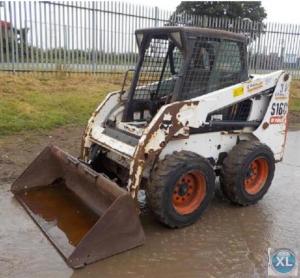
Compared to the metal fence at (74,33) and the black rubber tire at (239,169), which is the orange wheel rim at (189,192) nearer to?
the black rubber tire at (239,169)

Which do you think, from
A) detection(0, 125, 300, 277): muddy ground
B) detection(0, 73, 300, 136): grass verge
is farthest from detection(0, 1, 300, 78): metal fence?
detection(0, 125, 300, 277): muddy ground

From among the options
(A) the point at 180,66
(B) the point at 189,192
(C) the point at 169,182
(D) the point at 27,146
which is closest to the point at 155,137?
(C) the point at 169,182

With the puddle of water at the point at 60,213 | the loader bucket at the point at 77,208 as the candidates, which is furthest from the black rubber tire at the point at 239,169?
the puddle of water at the point at 60,213

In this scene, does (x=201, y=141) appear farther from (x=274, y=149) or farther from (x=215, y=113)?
(x=274, y=149)

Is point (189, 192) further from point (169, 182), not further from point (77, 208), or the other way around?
point (77, 208)

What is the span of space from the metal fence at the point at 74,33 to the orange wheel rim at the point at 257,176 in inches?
295

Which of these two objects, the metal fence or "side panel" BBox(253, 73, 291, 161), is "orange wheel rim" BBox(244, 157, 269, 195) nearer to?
"side panel" BBox(253, 73, 291, 161)

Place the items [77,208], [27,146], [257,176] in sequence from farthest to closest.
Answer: [27,146]
[257,176]
[77,208]

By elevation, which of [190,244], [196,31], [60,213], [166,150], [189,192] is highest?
[196,31]

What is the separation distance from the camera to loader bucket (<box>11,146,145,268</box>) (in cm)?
363

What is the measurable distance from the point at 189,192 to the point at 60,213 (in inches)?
55.8

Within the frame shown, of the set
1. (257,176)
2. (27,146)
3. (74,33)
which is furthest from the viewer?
(74,33)

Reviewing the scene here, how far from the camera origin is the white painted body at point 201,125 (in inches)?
164

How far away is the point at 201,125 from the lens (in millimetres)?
4562
